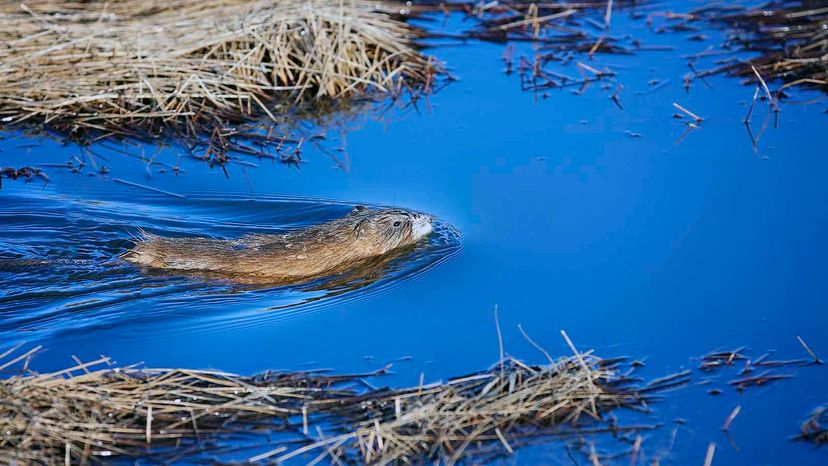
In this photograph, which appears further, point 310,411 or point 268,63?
point 268,63

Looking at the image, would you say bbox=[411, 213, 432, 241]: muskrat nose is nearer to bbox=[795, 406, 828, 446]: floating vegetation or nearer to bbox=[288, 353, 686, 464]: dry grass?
bbox=[288, 353, 686, 464]: dry grass

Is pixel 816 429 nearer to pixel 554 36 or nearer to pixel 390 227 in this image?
pixel 390 227

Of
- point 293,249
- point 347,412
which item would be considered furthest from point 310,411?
point 293,249

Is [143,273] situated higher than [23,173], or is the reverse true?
[23,173]

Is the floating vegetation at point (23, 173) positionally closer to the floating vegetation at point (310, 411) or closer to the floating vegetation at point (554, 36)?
the floating vegetation at point (310, 411)

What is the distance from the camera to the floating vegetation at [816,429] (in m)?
4.04

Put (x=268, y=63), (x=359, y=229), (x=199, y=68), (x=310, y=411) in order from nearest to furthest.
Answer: (x=310, y=411) < (x=359, y=229) < (x=199, y=68) < (x=268, y=63)

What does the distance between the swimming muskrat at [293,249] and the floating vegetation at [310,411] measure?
3.40 ft

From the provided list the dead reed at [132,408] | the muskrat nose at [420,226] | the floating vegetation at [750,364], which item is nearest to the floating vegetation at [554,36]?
the muskrat nose at [420,226]

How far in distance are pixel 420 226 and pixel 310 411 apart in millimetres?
1844

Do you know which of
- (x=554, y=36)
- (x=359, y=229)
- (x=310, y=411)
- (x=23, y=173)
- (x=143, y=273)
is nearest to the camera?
(x=310, y=411)

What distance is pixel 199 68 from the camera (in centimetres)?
754

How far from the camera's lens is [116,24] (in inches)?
319

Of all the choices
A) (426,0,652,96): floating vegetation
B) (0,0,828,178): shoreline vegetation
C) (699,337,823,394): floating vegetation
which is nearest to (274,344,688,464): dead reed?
(699,337,823,394): floating vegetation
